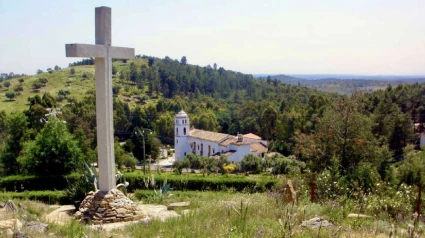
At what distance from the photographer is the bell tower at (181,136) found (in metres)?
51.7

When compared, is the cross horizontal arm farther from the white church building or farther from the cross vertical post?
the white church building

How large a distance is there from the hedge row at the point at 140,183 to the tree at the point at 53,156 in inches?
41.1

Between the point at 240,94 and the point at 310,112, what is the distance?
45.5 meters

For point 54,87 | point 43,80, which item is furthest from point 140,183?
point 43,80

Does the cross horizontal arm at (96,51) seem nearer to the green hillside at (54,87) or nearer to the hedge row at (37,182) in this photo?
the hedge row at (37,182)

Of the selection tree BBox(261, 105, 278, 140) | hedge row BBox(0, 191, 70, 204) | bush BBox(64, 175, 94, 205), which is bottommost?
tree BBox(261, 105, 278, 140)

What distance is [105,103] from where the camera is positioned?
32.4 feet

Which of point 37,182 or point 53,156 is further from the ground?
point 53,156

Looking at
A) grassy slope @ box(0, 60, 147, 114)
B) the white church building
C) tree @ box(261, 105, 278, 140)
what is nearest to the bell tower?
the white church building

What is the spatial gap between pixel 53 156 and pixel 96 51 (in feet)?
30.6

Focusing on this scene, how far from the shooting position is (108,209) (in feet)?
31.6

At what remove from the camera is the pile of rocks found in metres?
9.48

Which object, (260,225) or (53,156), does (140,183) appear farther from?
(260,225)

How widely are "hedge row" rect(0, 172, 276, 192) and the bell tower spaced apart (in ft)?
113
